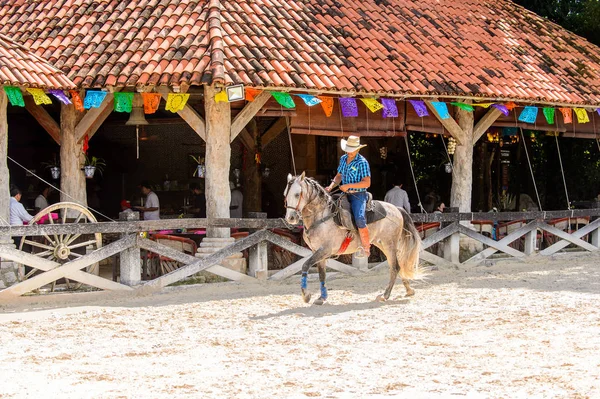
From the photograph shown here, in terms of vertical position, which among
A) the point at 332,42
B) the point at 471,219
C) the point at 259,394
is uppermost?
the point at 332,42

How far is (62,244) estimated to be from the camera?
11906 mm

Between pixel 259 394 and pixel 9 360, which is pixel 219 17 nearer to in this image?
pixel 9 360

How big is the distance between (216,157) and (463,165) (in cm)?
530

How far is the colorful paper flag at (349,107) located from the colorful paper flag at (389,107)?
0.49 m

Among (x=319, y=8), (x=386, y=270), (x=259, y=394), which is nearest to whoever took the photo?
(x=259, y=394)

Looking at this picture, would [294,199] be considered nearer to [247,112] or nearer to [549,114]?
[247,112]

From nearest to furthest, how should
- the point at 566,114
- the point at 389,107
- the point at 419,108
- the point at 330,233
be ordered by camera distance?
the point at 330,233
the point at 389,107
the point at 419,108
the point at 566,114

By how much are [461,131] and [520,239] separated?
103 inches

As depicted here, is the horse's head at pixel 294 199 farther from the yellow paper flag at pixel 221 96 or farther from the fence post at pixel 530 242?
the fence post at pixel 530 242

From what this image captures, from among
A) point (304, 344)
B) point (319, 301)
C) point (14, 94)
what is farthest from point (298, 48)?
point (304, 344)

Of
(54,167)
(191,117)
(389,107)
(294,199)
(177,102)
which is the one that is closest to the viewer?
(294,199)

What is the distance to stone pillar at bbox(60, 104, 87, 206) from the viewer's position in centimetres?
1430

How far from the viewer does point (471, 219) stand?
16.0 metres

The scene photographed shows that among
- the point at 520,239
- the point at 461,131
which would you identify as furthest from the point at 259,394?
the point at 520,239
